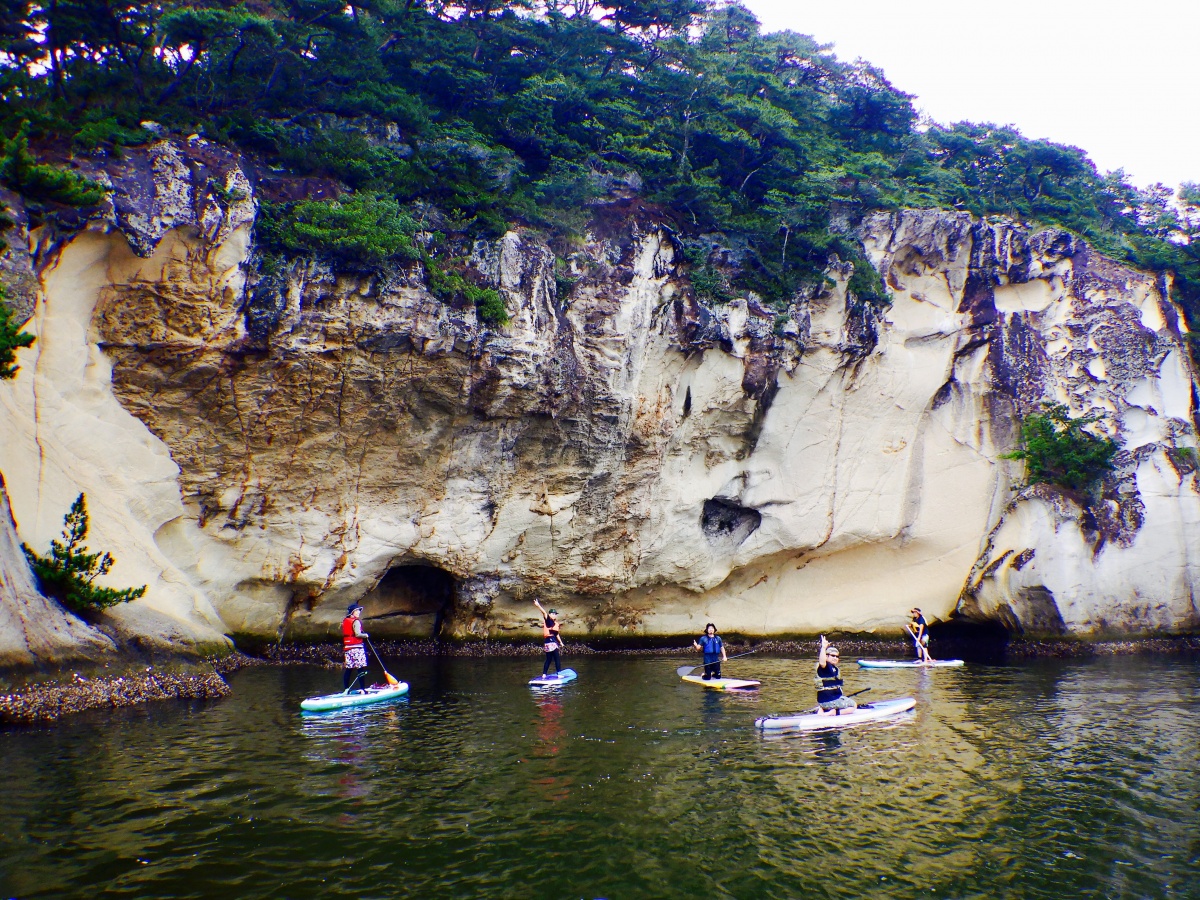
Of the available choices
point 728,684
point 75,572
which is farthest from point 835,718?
point 75,572

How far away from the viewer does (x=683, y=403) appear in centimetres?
2197

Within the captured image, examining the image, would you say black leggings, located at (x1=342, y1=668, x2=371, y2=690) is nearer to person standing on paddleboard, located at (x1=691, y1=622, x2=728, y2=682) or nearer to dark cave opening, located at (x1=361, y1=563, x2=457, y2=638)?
dark cave opening, located at (x1=361, y1=563, x2=457, y2=638)

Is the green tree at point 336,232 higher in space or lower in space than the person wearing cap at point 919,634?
higher

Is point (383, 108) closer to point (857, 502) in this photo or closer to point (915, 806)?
point (857, 502)

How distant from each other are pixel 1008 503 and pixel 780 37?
20.2 meters

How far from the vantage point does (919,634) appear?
22391 mm

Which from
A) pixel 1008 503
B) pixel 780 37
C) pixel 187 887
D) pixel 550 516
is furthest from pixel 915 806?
pixel 780 37

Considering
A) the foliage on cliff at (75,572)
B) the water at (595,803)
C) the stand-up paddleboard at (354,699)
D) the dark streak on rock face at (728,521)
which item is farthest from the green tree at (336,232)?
the dark streak on rock face at (728,521)

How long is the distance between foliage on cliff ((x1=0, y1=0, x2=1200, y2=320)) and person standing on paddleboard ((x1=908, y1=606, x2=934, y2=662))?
10.2 meters

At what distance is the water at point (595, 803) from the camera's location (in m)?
6.60

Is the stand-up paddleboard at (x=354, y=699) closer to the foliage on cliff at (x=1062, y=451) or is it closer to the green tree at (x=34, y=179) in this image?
the green tree at (x=34, y=179)

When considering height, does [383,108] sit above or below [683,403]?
above

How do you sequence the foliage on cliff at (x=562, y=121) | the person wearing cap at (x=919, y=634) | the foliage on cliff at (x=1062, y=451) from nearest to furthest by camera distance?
1. the foliage on cliff at (x=562, y=121)
2. the person wearing cap at (x=919, y=634)
3. the foliage on cliff at (x=1062, y=451)

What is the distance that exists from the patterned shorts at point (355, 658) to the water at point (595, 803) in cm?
133
